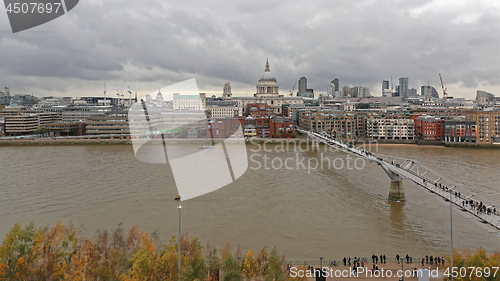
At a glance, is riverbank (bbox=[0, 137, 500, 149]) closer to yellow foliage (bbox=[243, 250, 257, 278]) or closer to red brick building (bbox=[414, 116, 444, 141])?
red brick building (bbox=[414, 116, 444, 141])

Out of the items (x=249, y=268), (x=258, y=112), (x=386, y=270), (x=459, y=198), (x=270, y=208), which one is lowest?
(x=386, y=270)

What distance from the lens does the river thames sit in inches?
375

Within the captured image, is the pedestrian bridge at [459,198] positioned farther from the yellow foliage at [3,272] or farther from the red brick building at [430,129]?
the red brick building at [430,129]

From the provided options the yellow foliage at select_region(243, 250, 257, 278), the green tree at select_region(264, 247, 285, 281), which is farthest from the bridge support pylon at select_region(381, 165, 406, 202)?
the yellow foliage at select_region(243, 250, 257, 278)

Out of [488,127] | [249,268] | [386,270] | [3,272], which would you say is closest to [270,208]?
[386,270]

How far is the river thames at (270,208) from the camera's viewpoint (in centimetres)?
953

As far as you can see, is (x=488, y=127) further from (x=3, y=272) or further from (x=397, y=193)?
(x=3, y=272)

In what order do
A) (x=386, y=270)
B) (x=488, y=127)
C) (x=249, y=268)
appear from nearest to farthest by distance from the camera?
(x=249, y=268) → (x=386, y=270) → (x=488, y=127)

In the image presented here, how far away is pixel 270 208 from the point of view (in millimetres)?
12375

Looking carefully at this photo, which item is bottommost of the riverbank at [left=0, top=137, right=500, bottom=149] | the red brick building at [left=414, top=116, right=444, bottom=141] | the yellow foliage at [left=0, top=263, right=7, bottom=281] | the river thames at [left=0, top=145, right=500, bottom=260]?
the river thames at [left=0, top=145, right=500, bottom=260]

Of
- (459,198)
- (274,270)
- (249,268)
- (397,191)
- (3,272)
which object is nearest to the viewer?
(3,272)

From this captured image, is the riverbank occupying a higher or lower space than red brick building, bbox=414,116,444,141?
lower

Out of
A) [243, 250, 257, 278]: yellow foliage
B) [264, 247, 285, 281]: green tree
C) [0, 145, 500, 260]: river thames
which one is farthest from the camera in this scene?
[0, 145, 500, 260]: river thames

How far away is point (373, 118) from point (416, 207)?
29454 mm
